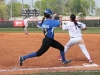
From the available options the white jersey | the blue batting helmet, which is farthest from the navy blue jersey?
the white jersey

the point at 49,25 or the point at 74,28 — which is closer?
the point at 49,25

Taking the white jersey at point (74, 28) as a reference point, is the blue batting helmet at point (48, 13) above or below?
above

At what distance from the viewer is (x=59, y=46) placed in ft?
30.7

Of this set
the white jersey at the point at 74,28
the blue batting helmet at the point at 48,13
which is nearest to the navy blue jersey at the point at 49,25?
the blue batting helmet at the point at 48,13

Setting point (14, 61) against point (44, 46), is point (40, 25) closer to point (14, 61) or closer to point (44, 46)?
point (44, 46)

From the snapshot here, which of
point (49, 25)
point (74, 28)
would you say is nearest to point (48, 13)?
point (49, 25)

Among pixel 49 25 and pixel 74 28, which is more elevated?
pixel 49 25

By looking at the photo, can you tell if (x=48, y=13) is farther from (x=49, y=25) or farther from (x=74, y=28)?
(x=74, y=28)

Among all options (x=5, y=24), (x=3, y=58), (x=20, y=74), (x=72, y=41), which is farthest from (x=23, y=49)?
(x=5, y=24)

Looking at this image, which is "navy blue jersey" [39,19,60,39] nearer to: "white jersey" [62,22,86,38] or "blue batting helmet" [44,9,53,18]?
"blue batting helmet" [44,9,53,18]

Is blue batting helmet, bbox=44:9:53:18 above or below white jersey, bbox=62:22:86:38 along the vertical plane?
above

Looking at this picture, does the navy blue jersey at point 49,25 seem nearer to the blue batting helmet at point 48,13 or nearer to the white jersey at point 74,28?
the blue batting helmet at point 48,13

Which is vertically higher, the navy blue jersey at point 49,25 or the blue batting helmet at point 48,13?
the blue batting helmet at point 48,13

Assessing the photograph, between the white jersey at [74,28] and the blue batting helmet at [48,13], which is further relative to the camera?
the white jersey at [74,28]
